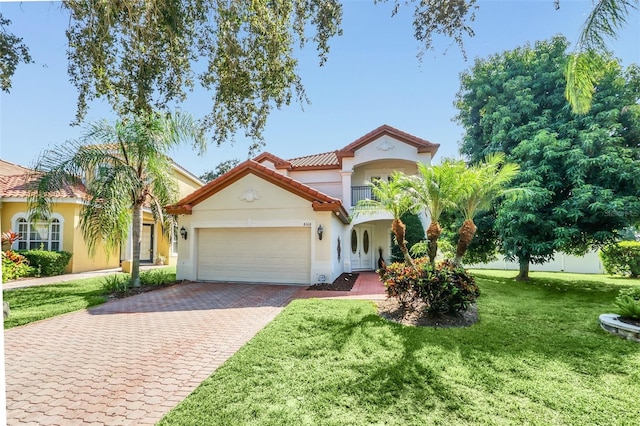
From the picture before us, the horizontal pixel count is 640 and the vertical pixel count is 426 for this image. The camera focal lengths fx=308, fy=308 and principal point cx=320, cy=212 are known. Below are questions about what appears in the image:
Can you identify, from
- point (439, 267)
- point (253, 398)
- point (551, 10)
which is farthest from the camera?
point (439, 267)

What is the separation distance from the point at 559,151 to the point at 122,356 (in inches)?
656

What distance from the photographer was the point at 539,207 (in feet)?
43.6

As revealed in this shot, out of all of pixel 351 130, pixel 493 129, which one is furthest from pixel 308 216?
pixel 493 129

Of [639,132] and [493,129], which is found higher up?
[493,129]

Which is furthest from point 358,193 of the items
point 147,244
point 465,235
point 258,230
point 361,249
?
point 147,244

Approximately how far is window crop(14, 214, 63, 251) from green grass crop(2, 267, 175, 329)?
475 centimetres

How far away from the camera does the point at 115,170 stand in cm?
1119

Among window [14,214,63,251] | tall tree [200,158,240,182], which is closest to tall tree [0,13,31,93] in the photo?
window [14,214,63,251]

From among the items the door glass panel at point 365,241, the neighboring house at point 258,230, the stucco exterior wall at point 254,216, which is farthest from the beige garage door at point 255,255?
the door glass panel at point 365,241

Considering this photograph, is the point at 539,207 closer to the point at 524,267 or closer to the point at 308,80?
the point at 524,267

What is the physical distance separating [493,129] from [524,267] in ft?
23.1

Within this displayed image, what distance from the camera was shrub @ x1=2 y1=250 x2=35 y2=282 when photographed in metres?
13.8

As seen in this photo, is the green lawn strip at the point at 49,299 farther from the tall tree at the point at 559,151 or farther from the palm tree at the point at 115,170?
the tall tree at the point at 559,151

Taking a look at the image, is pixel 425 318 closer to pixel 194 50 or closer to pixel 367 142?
pixel 194 50
